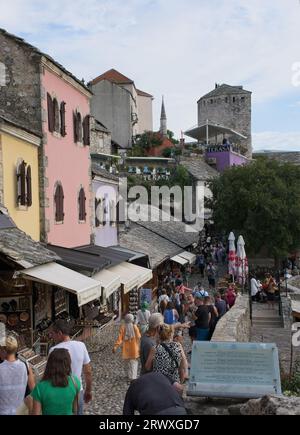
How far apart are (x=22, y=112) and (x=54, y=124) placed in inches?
54.9

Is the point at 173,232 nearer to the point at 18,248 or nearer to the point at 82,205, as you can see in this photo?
the point at 82,205

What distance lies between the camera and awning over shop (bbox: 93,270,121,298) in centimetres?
1427

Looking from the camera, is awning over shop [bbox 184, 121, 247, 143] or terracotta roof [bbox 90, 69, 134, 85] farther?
terracotta roof [bbox 90, 69, 134, 85]

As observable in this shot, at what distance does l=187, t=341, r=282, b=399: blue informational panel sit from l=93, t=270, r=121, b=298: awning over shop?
6826 mm

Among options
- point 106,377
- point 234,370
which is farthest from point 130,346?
point 234,370

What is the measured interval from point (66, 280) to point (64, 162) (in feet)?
22.9

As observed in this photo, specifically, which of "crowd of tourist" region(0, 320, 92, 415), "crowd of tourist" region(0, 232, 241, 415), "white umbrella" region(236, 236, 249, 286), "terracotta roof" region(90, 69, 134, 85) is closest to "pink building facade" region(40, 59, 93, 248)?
"crowd of tourist" region(0, 232, 241, 415)

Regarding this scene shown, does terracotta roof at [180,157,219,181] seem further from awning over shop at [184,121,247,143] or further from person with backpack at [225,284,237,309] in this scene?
person with backpack at [225,284,237,309]

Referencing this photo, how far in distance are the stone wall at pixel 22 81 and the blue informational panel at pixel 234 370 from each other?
10038 millimetres

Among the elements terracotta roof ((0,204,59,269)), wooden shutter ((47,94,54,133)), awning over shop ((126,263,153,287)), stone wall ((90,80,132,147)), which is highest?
stone wall ((90,80,132,147))

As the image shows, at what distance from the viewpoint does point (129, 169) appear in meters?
49.6

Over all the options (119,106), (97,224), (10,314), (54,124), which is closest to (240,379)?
(10,314)
